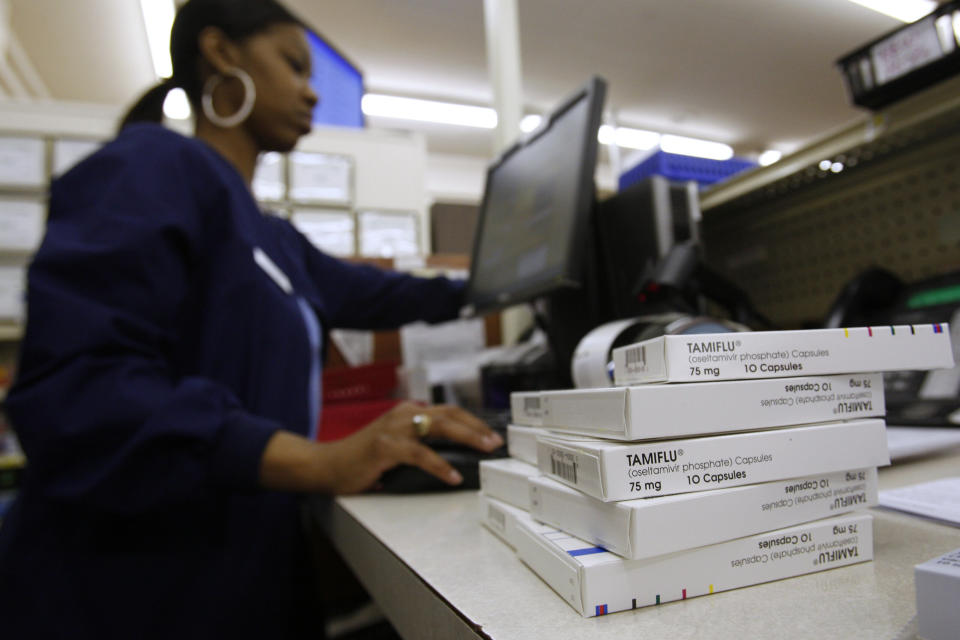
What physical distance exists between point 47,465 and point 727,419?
0.72 metres

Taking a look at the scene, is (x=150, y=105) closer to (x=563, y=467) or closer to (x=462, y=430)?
(x=462, y=430)

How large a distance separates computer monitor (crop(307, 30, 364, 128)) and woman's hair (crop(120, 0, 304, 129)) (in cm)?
104

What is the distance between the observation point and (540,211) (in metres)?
0.98

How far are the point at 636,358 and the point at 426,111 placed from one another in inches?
197

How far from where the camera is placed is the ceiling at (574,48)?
11.2 ft

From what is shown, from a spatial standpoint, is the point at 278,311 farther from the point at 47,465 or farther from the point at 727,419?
the point at 727,419

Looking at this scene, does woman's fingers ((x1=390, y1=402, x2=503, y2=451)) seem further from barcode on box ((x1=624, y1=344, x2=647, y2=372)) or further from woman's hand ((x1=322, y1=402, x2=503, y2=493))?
barcode on box ((x1=624, y1=344, x2=647, y2=372))

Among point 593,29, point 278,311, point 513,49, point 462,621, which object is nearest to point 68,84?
point 593,29

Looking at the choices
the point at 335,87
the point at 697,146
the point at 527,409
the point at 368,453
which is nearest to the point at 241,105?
the point at 368,453

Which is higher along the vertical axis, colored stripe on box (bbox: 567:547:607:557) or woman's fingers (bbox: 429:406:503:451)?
woman's fingers (bbox: 429:406:503:451)

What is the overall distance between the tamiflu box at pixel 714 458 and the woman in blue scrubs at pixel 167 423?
349mm

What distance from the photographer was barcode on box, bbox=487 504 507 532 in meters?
0.43

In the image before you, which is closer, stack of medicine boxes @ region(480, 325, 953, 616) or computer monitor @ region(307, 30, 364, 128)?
stack of medicine boxes @ region(480, 325, 953, 616)

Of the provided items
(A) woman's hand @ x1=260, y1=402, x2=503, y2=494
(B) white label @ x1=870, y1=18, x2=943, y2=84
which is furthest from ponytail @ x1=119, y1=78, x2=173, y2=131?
(B) white label @ x1=870, y1=18, x2=943, y2=84
